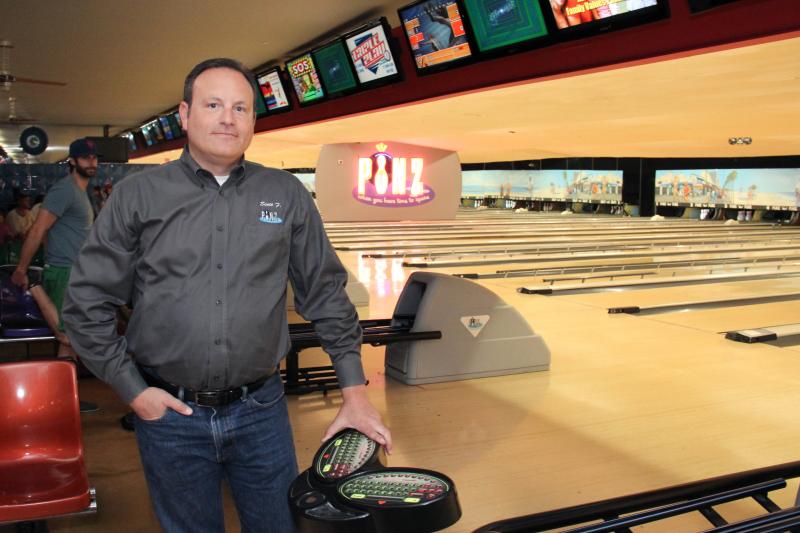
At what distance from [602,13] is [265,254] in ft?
10.2

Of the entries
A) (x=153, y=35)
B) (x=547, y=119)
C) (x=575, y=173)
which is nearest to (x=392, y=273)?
(x=547, y=119)

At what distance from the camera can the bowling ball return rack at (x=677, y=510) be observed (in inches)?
51.7

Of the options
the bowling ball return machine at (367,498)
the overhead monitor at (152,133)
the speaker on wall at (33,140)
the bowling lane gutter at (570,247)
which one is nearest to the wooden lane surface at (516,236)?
the bowling lane gutter at (570,247)

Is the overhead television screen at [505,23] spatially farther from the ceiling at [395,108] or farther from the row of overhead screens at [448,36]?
the ceiling at [395,108]

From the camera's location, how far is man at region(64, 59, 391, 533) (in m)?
1.47

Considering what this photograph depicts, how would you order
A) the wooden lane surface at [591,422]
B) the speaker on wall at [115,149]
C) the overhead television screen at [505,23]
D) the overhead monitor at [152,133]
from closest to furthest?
the wooden lane surface at [591,422] → the overhead television screen at [505,23] → the speaker on wall at [115,149] → the overhead monitor at [152,133]

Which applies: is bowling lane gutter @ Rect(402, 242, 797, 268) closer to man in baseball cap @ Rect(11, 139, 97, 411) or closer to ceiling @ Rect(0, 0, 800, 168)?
ceiling @ Rect(0, 0, 800, 168)

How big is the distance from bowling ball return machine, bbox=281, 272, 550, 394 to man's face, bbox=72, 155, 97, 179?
4.12 feet

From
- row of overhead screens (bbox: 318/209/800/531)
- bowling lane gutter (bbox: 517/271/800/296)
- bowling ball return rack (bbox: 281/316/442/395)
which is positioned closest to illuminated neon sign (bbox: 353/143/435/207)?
row of overhead screens (bbox: 318/209/800/531)

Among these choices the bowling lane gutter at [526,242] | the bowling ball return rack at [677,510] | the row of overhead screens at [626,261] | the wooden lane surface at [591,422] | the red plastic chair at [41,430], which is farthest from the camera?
the bowling lane gutter at [526,242]

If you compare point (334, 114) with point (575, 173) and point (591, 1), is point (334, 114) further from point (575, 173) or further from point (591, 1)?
point (575, 173)

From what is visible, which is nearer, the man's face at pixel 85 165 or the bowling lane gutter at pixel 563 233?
the man's face at pixel 85 165

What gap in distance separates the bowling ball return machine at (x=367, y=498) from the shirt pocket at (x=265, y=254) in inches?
16.9

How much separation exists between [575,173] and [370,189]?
785 cm
